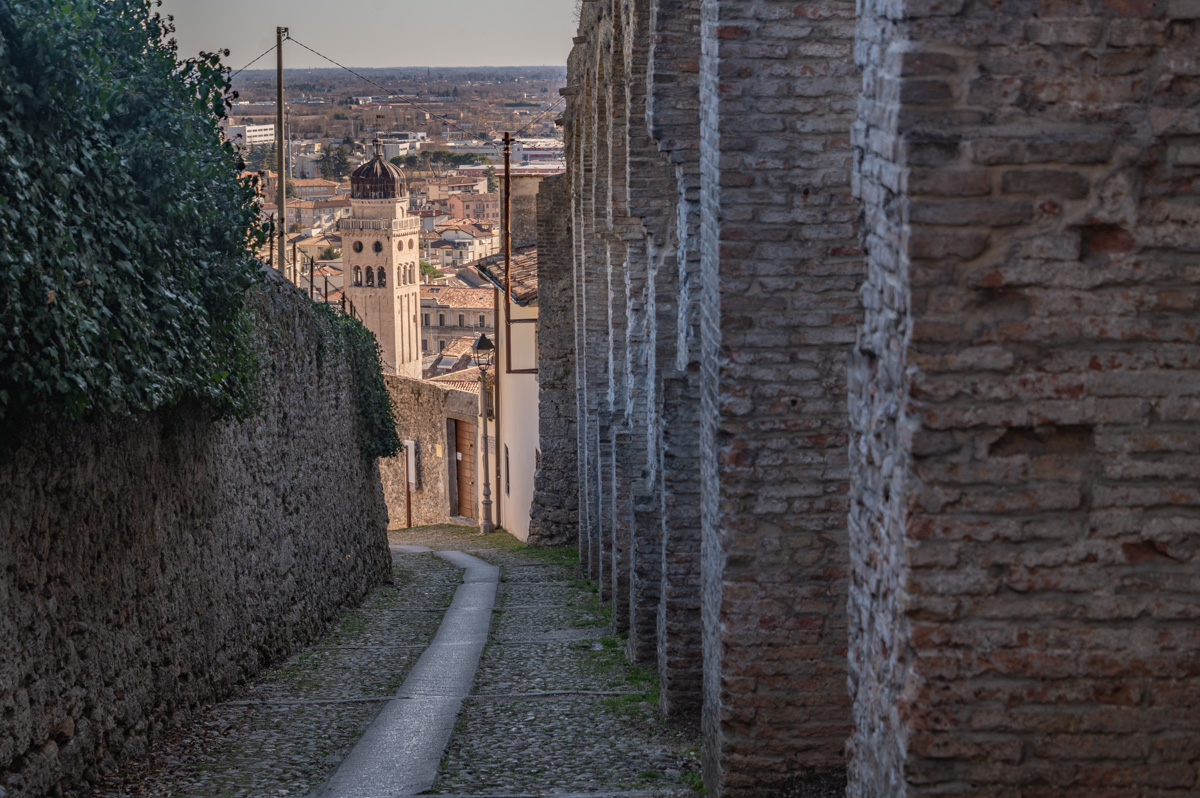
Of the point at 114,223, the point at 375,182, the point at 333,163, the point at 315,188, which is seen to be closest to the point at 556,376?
the point at 114,223

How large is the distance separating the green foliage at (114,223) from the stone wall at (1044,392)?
136 inches

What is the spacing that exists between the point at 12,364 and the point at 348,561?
9018 mm

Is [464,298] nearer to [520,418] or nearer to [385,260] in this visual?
[385,260]

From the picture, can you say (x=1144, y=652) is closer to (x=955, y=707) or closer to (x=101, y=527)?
(x=955, y=707)

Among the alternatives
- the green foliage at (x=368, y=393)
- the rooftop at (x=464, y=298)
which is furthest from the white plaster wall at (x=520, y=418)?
the rooftop at (x=464, y=298)

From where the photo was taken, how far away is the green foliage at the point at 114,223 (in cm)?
504

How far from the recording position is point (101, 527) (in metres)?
6.14

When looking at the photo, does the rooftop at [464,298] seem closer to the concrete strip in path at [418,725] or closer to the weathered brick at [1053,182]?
the concrete strip in path at [418,725]

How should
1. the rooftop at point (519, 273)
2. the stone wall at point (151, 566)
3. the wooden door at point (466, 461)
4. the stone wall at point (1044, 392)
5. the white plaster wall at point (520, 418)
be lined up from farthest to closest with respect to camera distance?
the wooden door at point (466, 461) < the white plaster wall at point (520, 418) < the rooftop at point (519, 273) < the stone wall at point (151, 566) < the stone wall at point (1044, 392)

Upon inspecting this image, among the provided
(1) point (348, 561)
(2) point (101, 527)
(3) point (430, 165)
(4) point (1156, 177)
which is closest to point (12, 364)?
(2) point (101, 527)

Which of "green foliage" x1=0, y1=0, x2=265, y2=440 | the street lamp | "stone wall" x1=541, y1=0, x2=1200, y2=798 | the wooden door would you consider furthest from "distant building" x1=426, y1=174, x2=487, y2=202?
"stone wall" x1=541, y1=0, x2=1200, y2=798

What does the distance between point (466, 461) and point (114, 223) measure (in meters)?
25.8

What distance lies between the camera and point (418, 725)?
751cm

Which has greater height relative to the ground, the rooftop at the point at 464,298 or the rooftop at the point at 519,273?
the rooftop at the point at 519,273
